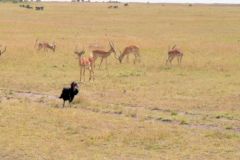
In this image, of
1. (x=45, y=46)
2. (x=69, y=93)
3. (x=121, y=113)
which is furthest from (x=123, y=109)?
(x=45, y=46)

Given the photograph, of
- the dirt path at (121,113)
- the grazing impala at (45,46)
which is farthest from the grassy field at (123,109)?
the grazing impala at (45,46)

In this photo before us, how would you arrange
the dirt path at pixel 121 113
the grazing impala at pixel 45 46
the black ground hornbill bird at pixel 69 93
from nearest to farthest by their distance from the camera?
the dirt path at pixel 121 113
the black ground hornbill bird at pixel 69 93
the grazing impala at pixel 45 46

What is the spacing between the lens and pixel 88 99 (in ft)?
47.3

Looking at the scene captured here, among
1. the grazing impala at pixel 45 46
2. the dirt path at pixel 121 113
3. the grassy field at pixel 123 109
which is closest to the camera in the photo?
the grassy field at pixel 123 109

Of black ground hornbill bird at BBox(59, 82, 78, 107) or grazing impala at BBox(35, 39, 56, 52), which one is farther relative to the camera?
grazing impala at BBox(35, 39, 56, 52)

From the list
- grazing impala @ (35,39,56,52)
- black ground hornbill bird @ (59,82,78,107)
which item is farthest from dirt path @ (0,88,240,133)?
grazing impala @ (35,39,56,52)

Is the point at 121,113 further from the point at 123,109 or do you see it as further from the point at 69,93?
the point at 69,93

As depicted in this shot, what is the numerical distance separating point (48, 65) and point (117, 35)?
49.2ft

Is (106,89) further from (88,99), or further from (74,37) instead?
(74,37)

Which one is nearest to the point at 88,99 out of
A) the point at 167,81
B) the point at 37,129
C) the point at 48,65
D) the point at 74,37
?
the point at 37,129

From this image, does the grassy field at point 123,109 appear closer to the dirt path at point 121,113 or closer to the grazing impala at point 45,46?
the dirt path at point 121,113

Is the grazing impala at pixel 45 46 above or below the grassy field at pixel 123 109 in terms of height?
above

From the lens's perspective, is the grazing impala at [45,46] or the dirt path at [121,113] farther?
the grazing impala at [45,46]

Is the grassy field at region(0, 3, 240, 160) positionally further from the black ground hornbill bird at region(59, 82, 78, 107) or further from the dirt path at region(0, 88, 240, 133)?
the black ground hornbill bird at region(59, 82, 78, 107)
